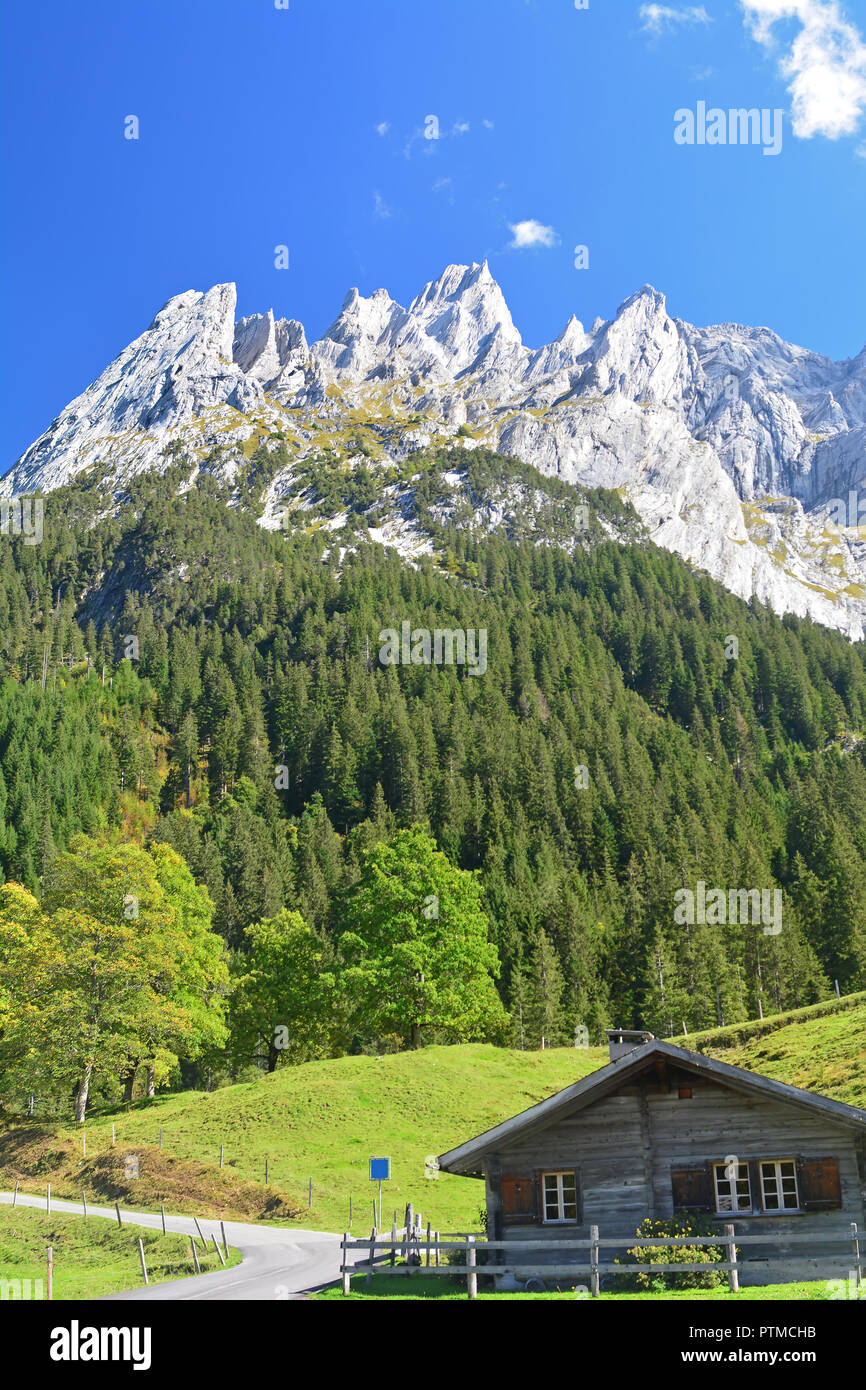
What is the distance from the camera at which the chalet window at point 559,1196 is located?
80.2ft

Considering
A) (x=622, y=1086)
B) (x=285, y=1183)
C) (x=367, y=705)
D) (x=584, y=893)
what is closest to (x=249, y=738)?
(x=367, y=705)

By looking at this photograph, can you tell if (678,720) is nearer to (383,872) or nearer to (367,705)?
(367,705)

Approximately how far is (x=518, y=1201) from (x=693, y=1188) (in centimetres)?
444

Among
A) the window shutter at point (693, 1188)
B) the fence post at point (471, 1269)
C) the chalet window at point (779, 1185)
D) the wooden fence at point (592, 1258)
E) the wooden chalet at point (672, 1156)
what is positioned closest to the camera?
the wooden fence at point (592, 1258)

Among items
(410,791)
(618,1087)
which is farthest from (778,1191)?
(410,791)

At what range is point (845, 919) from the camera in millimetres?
86438

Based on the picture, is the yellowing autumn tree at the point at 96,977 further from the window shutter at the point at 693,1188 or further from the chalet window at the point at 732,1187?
the chalet window at the point at 732,1187

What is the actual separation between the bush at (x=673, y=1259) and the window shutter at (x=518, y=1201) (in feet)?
8.10

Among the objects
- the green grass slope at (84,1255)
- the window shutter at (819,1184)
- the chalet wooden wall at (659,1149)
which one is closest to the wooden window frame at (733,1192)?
the chalet wooden wall at (659,1149)

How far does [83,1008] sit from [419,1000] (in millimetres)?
20266

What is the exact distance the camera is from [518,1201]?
24.5 metres

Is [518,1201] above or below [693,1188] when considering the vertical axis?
below

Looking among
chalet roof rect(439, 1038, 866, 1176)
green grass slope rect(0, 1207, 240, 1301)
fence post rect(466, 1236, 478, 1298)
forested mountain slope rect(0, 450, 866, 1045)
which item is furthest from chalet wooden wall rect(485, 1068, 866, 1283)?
forested mountain slope rect(0, 450, 866, 1045)

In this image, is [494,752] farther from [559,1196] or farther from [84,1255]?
[559,1196]
